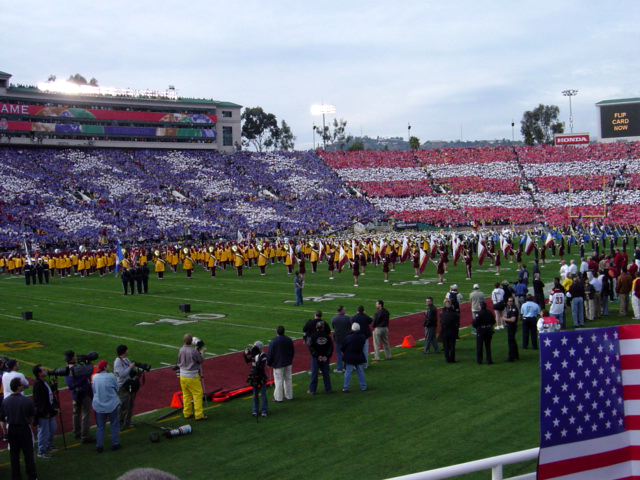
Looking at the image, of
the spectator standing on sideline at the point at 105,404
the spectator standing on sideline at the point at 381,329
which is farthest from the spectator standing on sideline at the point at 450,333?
the spectator standing on sideline at the point at 105,404

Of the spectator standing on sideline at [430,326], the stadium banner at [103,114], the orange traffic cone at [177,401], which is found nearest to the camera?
the orange traffic cone at [177,401]

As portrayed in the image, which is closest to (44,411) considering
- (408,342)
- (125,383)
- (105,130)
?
(125,383)

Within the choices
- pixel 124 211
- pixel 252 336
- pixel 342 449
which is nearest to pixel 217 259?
pixel 252 336

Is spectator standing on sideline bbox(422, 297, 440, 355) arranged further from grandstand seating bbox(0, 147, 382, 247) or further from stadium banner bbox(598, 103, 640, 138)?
stadium banner bbox(598, 103, 640, 138)

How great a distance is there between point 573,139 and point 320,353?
2947 inches

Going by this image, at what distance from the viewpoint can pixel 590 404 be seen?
3.63 metres

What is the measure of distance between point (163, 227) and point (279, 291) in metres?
32.5

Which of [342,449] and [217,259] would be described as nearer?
[342,449]

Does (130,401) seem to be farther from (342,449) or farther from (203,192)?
(203,192)

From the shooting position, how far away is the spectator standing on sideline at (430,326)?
577 inches

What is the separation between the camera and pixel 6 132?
222 ft

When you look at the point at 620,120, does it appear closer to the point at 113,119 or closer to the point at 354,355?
the point at 113,119

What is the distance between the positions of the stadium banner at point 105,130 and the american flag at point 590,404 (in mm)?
72478

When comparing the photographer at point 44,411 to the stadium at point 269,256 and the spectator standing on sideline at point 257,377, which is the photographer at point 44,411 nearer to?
the stadium at point 269,256
